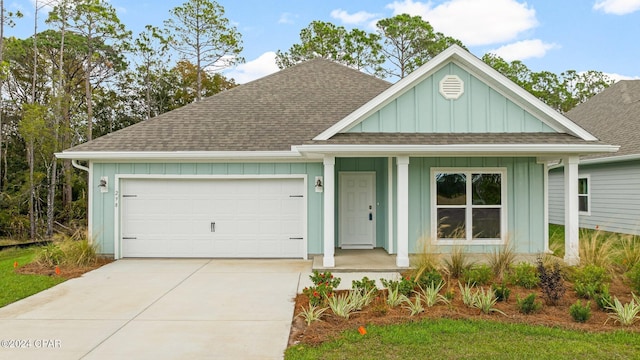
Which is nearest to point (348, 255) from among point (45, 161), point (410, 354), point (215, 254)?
point (215, 254)

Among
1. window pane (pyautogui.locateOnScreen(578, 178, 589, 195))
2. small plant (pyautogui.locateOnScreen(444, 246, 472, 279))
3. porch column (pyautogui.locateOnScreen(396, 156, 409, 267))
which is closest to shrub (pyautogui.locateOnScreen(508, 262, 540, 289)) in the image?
small plant (pyautogui.locateOnScreen(444, 246, 472, 279))

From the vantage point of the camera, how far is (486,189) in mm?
9969

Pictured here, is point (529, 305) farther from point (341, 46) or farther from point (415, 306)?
point (341, 46)

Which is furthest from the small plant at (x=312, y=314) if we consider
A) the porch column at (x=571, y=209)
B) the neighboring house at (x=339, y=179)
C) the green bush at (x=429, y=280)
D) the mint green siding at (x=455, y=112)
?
the porch column at (x=571, y=209)

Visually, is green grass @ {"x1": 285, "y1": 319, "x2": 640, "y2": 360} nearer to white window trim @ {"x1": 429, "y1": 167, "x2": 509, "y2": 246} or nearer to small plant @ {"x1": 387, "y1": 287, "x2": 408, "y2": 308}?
small plant @ {"x1": 387, "y1": 287, "x2": 408, "y2": 308}

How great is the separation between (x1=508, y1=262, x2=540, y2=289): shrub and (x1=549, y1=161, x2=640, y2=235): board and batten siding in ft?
27.4

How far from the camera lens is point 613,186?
1457 cm

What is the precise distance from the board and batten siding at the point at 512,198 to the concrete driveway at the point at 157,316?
3.06 m

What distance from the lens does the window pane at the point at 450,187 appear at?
9938 millimetres

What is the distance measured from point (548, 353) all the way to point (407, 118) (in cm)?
557

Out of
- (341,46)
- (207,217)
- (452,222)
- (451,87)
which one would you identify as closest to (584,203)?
(452,222)

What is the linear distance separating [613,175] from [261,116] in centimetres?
1195

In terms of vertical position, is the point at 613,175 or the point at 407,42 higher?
the point at 407,42

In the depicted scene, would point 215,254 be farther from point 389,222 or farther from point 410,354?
point 410,354
